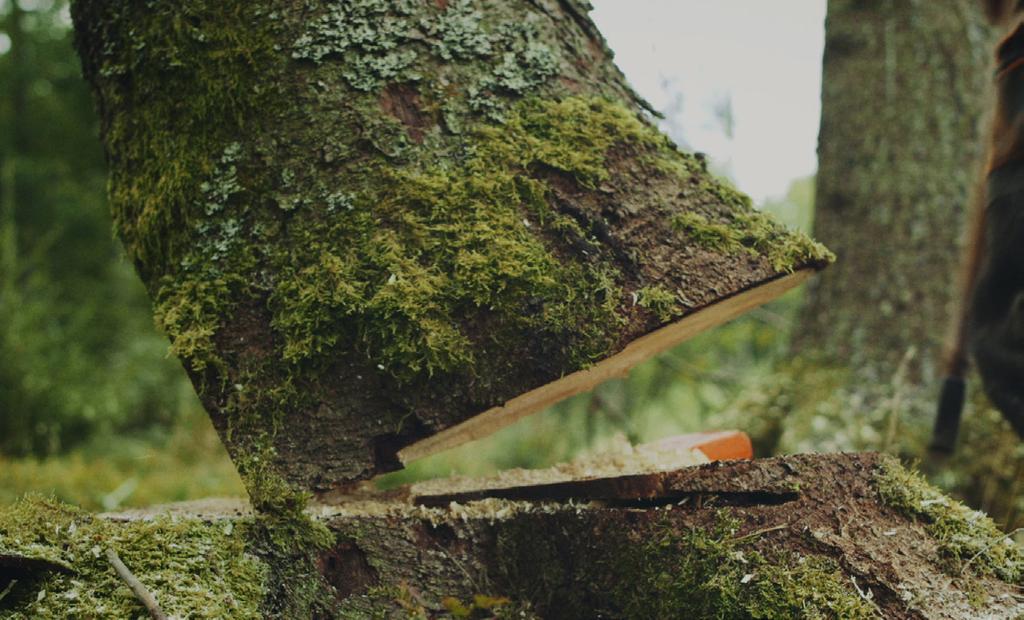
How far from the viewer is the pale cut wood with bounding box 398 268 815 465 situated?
73.5 inches

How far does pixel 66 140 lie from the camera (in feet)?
30.9

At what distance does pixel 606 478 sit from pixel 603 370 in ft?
1.20

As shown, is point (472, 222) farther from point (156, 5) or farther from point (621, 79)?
point (156, 5)

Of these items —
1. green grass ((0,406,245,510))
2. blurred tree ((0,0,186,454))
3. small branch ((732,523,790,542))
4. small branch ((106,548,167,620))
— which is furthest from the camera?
blurred tree ((0,0,186,454))

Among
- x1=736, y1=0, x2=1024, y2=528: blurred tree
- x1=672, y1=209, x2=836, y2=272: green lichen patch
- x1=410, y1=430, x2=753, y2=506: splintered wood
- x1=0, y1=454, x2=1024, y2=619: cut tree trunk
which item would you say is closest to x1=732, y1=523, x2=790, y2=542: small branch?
x1=0, y1=454, x2=1024, y2=619: cut tree trunk

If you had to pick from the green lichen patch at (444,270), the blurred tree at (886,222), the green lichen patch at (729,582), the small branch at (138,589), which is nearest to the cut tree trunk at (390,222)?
the green lichen patch at (444,270)

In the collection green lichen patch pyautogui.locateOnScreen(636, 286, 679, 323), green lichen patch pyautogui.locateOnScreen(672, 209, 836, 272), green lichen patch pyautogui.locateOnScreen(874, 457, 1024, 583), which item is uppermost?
green lichen patch pyautogui.locateOnScreen(672, 209, 836, 272)

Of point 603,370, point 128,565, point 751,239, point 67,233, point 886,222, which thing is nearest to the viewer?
point 128,565

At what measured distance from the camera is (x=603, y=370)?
2.02 m

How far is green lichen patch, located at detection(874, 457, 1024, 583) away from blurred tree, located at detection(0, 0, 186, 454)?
21.1 feet

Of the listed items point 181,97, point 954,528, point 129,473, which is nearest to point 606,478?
point 954,528

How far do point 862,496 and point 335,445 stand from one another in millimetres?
1208

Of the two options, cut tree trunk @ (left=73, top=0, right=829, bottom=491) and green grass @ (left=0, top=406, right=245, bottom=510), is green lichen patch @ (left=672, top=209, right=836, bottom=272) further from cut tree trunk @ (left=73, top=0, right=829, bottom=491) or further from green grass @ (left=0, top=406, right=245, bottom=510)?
green grass @ (left=0, top=406, right=245, bottom=510)

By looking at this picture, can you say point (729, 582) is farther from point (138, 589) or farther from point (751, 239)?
point (138, 589)
